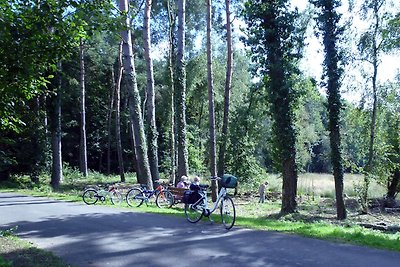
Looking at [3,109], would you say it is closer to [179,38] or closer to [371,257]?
[371,257]

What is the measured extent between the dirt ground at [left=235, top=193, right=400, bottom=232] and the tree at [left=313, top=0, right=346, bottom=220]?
1357 mm

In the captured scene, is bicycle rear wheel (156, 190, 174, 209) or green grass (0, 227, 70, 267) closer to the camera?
green grass (0, 227, 70, 267)

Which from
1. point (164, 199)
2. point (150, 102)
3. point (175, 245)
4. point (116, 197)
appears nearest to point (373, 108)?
point (150, 102)

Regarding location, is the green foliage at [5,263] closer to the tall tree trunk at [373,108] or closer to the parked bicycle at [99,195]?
the parked bicycle at [99,195]

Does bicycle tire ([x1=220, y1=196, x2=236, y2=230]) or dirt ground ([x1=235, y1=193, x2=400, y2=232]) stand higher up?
bicycle tire ([x1=220, y1=196, x2=236, y2=230])

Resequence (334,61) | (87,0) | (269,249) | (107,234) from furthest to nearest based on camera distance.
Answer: (334,61)
(107,234)
(269,249)
(87,0)

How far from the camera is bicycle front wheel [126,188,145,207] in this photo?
15.8 m

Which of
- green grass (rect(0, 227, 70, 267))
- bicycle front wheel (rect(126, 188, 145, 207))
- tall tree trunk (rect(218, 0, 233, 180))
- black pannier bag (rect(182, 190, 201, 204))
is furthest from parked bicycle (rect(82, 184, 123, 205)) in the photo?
tall tree trunk (rect(218, 0, 233, 180))

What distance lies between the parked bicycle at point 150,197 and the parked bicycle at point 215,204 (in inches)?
173

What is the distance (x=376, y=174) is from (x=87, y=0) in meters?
21.3

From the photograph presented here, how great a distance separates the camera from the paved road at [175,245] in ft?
21.6

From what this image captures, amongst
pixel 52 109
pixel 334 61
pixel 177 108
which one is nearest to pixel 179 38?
pixel 177 108

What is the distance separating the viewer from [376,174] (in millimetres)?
→ 23156

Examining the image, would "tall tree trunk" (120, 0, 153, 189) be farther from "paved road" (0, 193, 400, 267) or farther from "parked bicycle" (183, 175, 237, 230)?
"parked bicycle" (183, 175, 237, 230)
